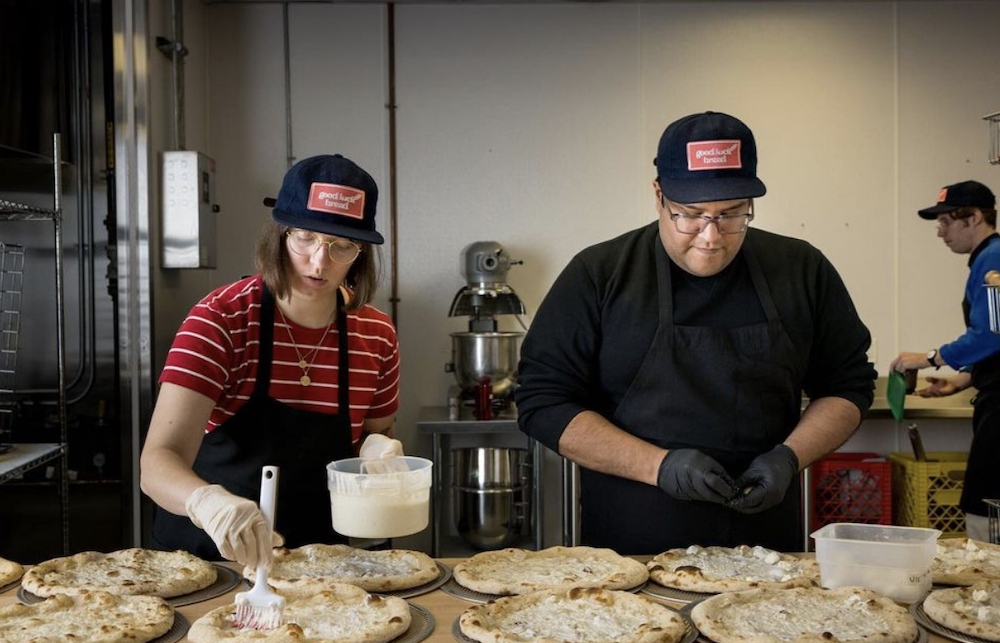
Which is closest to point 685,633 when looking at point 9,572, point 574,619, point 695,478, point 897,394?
point 574,619

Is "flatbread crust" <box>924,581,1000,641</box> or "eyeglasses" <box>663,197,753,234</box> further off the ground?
"eyeglasses" <box>663,197,753,234</box>

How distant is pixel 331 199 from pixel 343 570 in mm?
764

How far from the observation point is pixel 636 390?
230 centimetres

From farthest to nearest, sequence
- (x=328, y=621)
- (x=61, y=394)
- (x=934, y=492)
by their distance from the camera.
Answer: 1. (x=934, y=492)
2. (x=61, y=394)
3. (x=328, y=621)

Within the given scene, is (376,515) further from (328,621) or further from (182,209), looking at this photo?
(182,209)

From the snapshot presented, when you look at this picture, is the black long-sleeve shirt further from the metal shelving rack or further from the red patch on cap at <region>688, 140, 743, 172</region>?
the metal shelving rack

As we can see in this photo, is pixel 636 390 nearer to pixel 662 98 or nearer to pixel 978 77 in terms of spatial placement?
pixel 662 98

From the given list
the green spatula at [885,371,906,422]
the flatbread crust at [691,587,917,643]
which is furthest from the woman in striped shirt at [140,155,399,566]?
the green spatula at [885,371,906,422]

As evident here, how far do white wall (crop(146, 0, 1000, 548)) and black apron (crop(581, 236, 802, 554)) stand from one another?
2.76 meters

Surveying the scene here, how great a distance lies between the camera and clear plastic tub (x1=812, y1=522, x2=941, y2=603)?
1.76m

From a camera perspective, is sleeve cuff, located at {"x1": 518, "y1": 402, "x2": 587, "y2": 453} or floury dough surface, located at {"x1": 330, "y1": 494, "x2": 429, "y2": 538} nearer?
floury dough surface, located at {"x1": 330, "y1": 494, "x2": 429, "y2": 538}

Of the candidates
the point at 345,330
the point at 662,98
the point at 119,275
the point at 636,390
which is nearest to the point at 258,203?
the point at 119,275

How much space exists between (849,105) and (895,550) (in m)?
3.77

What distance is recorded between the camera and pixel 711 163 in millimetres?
2127
